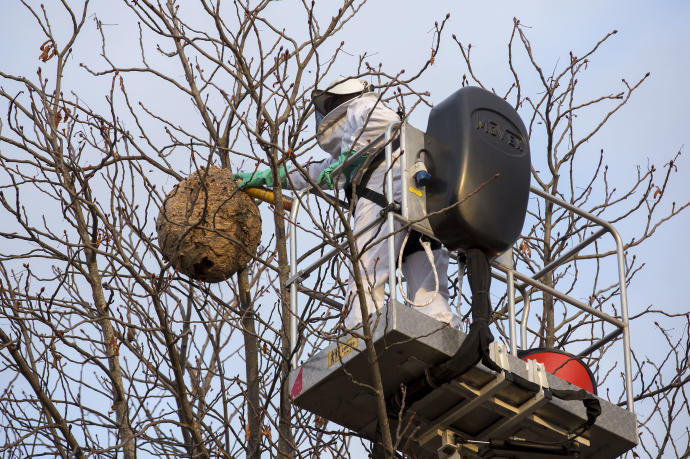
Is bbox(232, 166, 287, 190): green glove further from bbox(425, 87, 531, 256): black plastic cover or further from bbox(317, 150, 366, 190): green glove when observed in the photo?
bbox(425, 87, 531, 256): black plastic cover

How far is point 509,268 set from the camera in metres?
8.13

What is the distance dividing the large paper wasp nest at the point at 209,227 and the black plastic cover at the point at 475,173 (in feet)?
5.74

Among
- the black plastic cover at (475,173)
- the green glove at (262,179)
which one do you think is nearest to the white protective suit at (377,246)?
the black plastic cover at (475,173)

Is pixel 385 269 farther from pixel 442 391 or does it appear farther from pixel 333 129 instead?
pixel 333 129

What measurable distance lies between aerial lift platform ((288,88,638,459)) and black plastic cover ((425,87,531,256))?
0.08m

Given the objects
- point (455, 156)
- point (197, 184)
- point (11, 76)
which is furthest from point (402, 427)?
point (11, 76)

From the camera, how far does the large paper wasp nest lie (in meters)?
8.73

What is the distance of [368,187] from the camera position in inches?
319

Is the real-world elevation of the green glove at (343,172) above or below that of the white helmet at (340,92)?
below

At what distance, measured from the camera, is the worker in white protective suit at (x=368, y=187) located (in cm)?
775

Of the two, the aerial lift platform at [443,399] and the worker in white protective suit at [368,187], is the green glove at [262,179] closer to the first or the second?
the worker in white protective suit at [368,187]

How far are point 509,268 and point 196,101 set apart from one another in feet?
11.2

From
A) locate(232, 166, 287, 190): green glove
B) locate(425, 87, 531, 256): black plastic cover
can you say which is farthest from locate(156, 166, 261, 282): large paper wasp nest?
locate(425, 87, 531, 256): black plastic cover

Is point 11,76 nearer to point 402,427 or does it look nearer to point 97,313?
point 97,313
